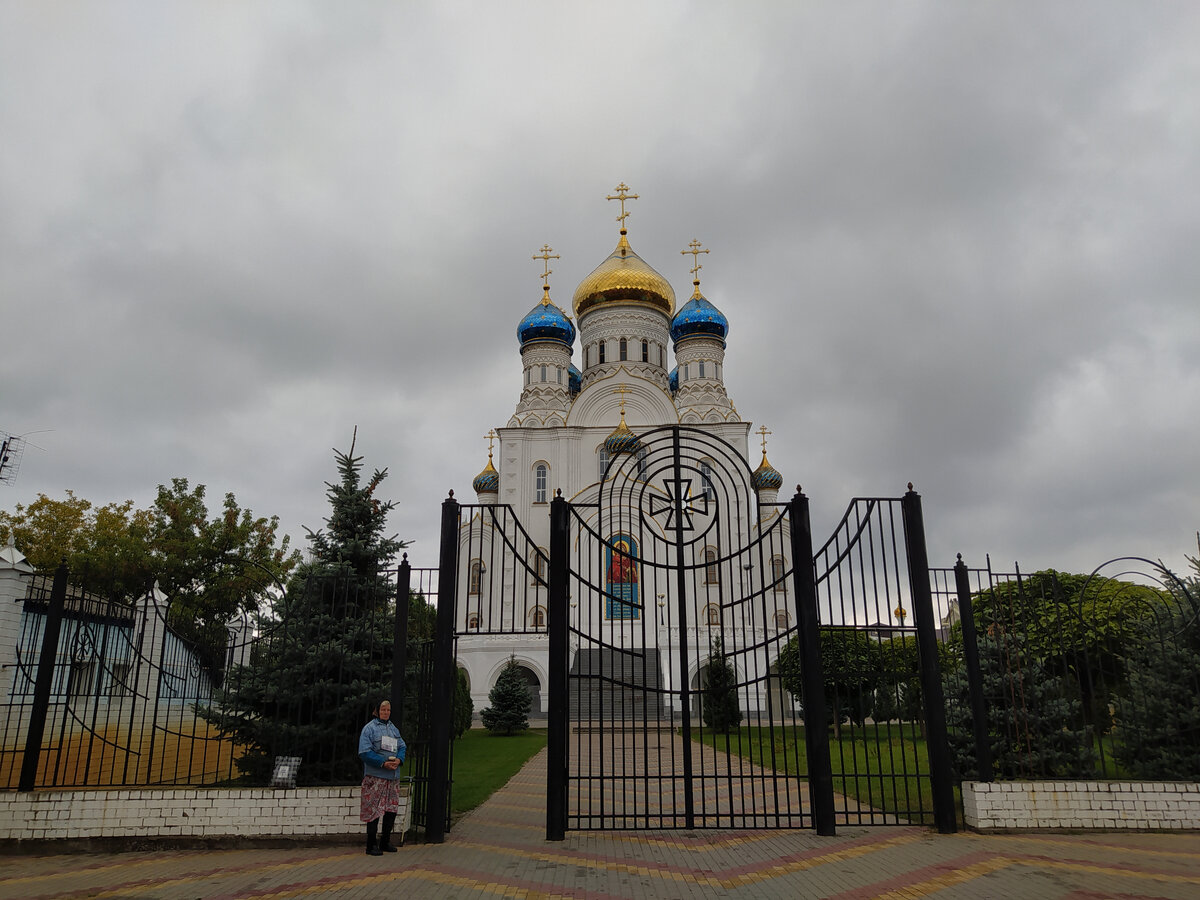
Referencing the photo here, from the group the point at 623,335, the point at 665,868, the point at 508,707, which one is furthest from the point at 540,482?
the point at 665,868

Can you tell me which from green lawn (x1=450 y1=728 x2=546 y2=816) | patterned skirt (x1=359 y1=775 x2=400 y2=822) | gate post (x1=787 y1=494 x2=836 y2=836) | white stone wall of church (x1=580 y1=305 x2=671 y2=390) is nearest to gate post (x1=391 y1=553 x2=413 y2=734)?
patterned skirt (x1=359 y1=775 x2=400 y2=822)

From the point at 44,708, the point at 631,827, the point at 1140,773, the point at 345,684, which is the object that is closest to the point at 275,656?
the point at 345,684

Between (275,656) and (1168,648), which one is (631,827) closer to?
(275,656)

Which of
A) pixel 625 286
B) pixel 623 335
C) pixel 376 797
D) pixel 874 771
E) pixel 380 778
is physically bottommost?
pixel 874 771

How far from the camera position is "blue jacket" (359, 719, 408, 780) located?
6.84 meters

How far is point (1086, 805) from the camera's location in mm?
7434

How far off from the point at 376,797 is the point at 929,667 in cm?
523

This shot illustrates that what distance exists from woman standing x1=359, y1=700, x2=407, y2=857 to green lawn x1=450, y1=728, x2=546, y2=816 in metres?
1.67

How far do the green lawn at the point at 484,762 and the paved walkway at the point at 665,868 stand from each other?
205 cm

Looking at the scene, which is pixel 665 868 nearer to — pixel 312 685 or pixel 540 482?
pixel 312 685

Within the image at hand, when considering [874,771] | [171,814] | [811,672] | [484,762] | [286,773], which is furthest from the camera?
[484,762]

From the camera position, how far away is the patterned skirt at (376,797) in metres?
6.80

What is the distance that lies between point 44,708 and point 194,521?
896 inches

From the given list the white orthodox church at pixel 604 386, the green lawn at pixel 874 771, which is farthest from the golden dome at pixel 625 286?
the green lawn at pixel 874 771
